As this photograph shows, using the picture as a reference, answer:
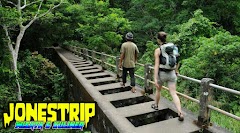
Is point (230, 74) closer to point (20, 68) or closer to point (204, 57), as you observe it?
point (204, 57)

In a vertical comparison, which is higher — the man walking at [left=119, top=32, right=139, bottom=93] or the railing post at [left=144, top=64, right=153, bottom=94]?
the man walking at [left=119, top=32, right=139, bottom=93]

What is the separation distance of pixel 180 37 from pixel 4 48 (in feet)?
31.5

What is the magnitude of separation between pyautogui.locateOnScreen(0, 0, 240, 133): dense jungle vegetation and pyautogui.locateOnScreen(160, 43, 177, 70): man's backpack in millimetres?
2218

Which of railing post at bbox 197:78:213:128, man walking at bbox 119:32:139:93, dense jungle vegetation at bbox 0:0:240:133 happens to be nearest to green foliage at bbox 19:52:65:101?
dense jungle vegetation at bbox 0:0:240:133

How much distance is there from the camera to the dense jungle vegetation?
8.02 metres

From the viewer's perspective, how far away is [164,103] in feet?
17.9

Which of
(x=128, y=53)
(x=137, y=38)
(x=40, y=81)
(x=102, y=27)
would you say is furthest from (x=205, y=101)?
(x=137, y=38)

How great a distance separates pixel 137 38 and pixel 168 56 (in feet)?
57.5

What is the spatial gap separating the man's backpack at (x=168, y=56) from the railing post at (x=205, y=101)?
65cm

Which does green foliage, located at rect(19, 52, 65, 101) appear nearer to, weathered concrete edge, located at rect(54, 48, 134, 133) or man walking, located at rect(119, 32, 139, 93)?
weathered concrete edge, located at rect(54, 48, 134, 133)

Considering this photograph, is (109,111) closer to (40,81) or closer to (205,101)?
(205,101)

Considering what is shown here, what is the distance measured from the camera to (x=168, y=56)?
162 inches

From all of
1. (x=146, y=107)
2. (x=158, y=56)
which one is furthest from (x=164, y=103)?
(x=158, y=56)

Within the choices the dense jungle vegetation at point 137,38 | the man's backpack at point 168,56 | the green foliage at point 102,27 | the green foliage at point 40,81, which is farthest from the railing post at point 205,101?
the green foliage at point 102,27
